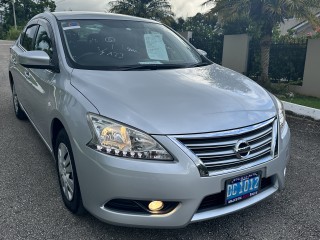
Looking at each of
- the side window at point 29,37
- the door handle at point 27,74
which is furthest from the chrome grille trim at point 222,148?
the side window at point 29,37

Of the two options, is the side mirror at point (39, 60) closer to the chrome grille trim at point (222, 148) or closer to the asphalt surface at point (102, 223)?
the asphalt surface at point (102, 223)

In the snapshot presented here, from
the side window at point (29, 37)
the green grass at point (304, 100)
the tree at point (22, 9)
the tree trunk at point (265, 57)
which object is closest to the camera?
the side window at point (29, 37)

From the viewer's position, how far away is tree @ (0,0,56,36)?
52.2 metres

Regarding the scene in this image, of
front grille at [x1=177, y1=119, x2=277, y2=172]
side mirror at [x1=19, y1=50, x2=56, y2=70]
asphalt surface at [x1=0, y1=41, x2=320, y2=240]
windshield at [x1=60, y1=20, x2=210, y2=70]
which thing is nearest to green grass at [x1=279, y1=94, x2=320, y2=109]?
asphalt surface at [x1=0, y1=41, x2=320, y2=240]

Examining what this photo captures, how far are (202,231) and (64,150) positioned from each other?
123cm

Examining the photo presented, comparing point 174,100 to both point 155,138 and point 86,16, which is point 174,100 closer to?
point 155,138

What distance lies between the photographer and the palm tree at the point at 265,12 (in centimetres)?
850

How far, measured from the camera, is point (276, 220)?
8.86 feet

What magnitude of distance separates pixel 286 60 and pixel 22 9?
5216 centimetres

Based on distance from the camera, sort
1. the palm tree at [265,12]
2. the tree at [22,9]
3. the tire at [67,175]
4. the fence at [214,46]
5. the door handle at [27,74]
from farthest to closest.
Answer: the tree at [22,9]
the fence at [214,46]
the palm tree at [265,12]
the door handle at [27,74]
the tire at [67,175]

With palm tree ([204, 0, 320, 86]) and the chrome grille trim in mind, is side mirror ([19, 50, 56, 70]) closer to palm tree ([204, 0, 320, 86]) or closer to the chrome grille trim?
the chrome grille trim

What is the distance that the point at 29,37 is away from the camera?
440cm

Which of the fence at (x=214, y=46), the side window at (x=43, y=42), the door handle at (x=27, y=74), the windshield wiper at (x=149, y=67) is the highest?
the side window at (x=43, y=42)

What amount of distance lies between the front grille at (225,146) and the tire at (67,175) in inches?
34.7
